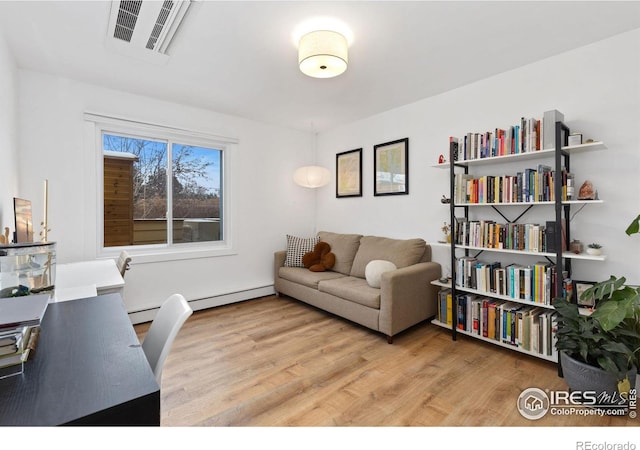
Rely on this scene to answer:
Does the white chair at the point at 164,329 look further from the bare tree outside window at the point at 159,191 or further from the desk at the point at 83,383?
the bare tree outside window at the point at 159,191

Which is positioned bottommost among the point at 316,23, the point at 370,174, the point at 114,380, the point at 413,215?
the point at 114,380

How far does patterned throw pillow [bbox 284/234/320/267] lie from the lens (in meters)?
4.06


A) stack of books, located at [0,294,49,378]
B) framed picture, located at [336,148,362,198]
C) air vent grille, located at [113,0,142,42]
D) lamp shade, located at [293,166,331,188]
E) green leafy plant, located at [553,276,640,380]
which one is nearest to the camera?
stack of books, located at [0,294,49,378]

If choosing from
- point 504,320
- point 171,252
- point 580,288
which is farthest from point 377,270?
point 171,252

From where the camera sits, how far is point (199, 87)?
3.01 m

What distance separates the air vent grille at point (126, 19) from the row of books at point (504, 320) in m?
3.27

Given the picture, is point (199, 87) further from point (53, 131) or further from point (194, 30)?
point (53, 131)

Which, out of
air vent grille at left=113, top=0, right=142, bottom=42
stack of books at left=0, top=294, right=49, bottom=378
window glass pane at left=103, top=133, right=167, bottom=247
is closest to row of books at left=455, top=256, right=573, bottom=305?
stack of books at left=0, top=294, right=49, bottom=378

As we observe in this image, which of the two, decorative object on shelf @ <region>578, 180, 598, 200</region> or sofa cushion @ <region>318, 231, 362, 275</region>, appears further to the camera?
sofa cushion @ <region>318, 231, 362, 275</region>

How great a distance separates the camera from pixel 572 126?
2.36 metres

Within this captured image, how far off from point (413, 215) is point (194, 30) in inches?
106

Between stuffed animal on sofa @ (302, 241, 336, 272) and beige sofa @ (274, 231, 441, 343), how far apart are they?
2.5 inches

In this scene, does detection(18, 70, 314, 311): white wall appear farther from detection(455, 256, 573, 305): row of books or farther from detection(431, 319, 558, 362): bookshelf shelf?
detection(455, 256, 573, 305): row of books

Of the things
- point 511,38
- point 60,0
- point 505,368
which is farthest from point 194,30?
point 505,368
